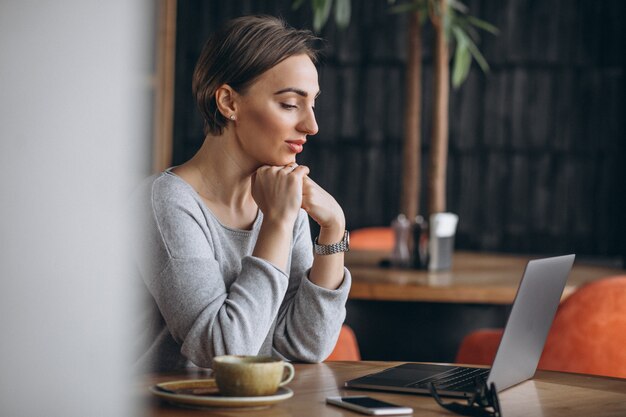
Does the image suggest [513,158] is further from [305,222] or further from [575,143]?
[305,222]

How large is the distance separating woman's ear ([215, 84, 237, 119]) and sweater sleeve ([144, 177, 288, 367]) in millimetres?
258

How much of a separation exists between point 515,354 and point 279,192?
1.63 feet

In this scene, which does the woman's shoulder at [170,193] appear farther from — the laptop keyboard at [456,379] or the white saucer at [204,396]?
the laptop keyboard at [456,379]

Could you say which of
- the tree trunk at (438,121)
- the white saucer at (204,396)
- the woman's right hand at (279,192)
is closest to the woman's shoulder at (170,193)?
the woman's right hand at (279,192)

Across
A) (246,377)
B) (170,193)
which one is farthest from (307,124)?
(246,377)

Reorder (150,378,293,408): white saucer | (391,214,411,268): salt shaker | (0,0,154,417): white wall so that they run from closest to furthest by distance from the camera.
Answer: (0,0,154,417): white wall → (150,378,293,408): white saucer → (391,214,411,268): salt shaker

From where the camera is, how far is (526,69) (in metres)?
6.09

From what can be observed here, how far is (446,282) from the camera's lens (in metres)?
2.98

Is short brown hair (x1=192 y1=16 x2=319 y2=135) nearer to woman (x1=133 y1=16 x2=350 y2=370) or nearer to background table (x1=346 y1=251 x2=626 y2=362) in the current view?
woman (x1=133 y1=16 x2=350 y2=370)

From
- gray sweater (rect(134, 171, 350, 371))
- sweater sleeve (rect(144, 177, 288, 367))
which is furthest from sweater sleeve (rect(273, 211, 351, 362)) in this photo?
sweater sleeve (rect(144, 177, 288, 367))

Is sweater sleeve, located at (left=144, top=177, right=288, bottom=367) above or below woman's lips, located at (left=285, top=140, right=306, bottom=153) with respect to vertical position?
below

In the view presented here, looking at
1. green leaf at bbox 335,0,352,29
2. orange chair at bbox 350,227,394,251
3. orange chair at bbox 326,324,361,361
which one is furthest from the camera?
orange chair at bbox 350,227,394,251

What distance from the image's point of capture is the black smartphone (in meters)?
1.14

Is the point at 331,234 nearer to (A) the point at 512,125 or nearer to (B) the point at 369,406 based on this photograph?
(B) the point at 369,406
